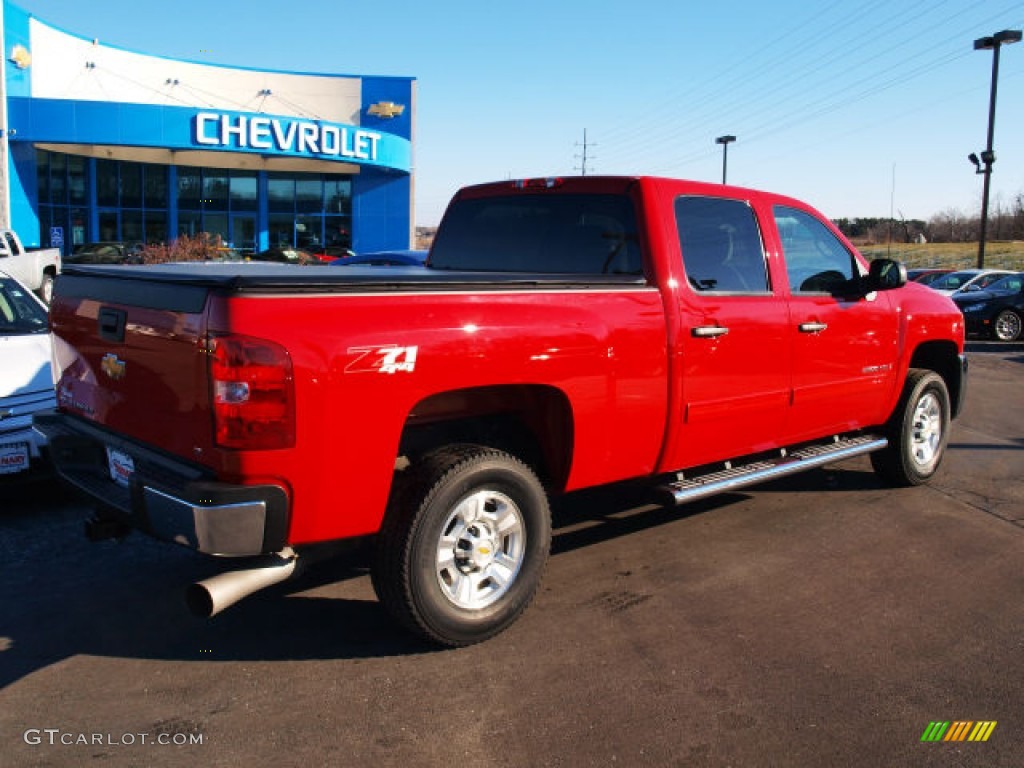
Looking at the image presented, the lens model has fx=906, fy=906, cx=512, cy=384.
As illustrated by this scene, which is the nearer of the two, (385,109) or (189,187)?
(189,187)

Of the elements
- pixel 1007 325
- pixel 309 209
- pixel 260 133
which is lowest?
pixel 1007 325

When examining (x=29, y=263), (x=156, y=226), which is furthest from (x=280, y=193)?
(x=29, y=263)

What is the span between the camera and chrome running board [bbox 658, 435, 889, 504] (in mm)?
4766

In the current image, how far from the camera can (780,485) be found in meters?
6.80

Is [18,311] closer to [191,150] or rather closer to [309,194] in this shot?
[191,150]

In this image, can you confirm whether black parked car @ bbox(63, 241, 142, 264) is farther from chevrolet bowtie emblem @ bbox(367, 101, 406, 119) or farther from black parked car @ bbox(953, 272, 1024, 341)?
black parked car @ bbox(953, 272, 1024, 341)

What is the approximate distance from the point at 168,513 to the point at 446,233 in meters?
3.05

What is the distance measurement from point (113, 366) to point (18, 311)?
3.59m

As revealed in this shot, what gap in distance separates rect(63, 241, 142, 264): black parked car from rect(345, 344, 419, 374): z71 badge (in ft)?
81.2

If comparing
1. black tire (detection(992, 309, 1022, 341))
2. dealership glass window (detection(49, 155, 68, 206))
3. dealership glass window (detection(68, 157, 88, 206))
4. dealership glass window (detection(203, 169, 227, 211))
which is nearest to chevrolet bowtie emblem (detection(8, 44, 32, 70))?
dealership glass window (detection(49, 155, 68, 206))

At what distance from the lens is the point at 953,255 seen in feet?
177

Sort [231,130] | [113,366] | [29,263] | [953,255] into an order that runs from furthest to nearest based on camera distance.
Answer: [953,255]
[231,130]
[29,263]
[113,366]

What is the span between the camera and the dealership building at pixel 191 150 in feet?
97.0

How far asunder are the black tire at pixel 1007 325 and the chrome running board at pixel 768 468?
15.1 metres
